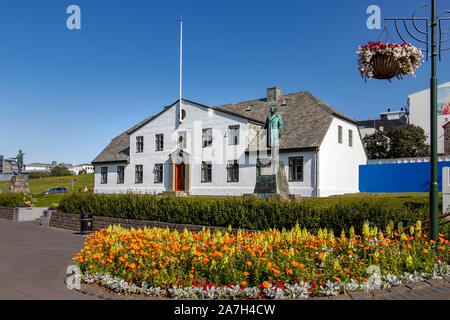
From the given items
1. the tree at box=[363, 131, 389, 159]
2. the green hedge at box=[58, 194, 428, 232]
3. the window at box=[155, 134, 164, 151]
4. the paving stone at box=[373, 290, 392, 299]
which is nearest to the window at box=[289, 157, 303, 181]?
the green hedge at box=[58, 194, 428, 232]

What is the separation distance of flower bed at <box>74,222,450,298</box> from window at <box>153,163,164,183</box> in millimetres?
25979

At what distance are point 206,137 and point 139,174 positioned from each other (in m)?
8.97

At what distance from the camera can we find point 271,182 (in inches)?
672

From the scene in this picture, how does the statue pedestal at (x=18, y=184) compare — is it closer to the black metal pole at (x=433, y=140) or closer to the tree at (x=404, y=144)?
the black metal pole at (x=433, y=140)

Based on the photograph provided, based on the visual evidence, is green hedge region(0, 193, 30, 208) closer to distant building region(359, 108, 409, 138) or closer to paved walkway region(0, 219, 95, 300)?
paved walkway region(0, 219, 95, 300)

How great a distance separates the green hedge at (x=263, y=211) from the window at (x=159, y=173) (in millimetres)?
13240

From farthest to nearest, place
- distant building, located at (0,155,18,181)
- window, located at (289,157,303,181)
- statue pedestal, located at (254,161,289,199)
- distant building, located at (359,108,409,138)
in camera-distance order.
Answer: distant building, located at (0,155,18,181), distant building, located at (359,108,409,138), window, located at (289,157,303,181), statue pedestal, located at (254,161,289,199)

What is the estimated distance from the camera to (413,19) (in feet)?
26.8

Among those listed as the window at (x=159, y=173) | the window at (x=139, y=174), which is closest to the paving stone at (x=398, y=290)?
the window at (x=159, y=173)

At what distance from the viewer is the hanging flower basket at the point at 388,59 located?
295 inches

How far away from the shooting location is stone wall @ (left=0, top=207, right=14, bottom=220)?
26812 millimetres
